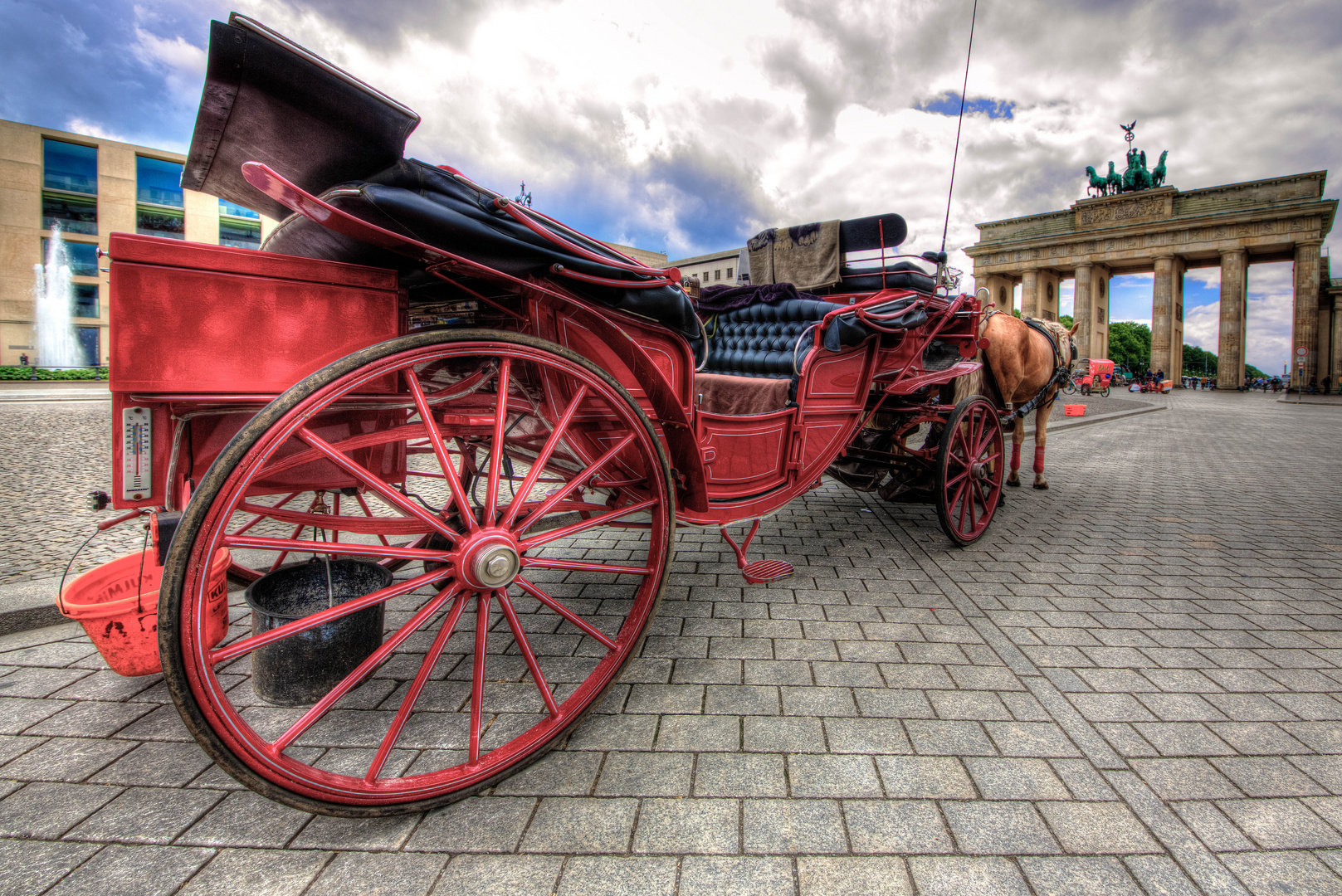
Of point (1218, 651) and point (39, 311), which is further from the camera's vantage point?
point (39, 311)

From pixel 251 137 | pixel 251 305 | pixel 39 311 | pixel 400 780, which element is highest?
pixel 39 311

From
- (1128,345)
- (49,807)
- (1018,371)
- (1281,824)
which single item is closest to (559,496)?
(49,807)

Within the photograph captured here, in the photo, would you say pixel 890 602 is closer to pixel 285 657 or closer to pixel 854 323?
pixel 854 323

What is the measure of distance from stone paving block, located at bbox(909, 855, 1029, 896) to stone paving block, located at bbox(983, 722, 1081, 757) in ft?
1.65

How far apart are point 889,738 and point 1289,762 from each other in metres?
1.22

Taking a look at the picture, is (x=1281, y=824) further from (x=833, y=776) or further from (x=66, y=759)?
(x=66, y=759)

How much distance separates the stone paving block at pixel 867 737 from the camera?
1.89 meters

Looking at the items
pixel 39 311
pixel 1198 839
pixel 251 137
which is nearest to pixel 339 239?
pixel 251 137

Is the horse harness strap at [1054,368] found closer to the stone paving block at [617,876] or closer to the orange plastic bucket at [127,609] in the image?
the stone paving block at [617,876]

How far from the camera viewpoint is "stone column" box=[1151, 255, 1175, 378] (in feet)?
128

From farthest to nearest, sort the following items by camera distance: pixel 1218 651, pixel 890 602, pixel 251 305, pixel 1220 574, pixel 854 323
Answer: pixel 1220 574 < pixel 854 323 < pixel 890 602 < pixel 1218 651 < pixel 251 305

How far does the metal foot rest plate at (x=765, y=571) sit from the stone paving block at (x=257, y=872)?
1.85 metres

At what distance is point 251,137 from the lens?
4.91 ft

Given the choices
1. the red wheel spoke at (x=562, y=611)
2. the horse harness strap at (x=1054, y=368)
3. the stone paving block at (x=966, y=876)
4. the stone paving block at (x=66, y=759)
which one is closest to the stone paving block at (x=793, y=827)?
the stone paving block at (x=966, y=876)
